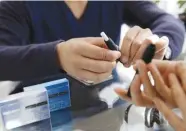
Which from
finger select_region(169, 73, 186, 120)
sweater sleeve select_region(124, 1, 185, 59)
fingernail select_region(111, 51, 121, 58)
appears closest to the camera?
finger select_region(169, 73, 186, 120)

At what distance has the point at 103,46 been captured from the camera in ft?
1.77

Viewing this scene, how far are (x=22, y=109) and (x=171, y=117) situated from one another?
29 cm

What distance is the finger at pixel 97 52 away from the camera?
51 centimetres

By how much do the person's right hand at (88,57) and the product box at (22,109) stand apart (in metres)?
0.09

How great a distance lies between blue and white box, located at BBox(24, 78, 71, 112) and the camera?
564 millimetres

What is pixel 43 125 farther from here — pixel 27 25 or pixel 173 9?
pixel 173 9

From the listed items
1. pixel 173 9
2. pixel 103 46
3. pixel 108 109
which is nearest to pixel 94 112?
pixel 108 109

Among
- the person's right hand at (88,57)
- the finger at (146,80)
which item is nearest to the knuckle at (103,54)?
the person's right hand at (88,57)

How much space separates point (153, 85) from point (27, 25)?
54 cm

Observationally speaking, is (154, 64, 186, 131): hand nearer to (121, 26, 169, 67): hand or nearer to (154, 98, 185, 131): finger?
(154, 98, 185, 131): finger

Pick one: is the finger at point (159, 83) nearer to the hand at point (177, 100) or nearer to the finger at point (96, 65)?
the hand at point (177, 100)

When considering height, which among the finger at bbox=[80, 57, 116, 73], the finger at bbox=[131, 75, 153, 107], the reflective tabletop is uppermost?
the finger at bbox=[80, 57, 116, 73]

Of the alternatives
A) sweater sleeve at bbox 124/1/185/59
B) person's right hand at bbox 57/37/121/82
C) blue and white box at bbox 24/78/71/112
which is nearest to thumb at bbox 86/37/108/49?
person's right hand at bbox 57/37/121/82

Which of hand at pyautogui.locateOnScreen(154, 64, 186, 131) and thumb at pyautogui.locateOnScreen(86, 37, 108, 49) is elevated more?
thumb at pyautogui.locateOnScreen(86, 37, 108, 49)
